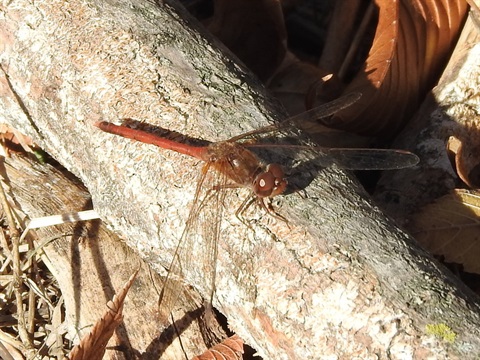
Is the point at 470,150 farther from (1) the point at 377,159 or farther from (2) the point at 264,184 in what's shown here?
(2) the point at 264,184

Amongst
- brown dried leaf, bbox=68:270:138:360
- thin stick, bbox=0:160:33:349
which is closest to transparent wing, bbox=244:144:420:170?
brown dried leaf, bbox=68:270:138:360

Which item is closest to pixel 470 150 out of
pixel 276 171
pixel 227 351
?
pixel 276 171

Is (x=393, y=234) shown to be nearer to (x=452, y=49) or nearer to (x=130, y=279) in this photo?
(x=130, y=279)

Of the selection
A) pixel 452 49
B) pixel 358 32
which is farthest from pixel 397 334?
pixel 358 32

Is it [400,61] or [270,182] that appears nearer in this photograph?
[270,182]

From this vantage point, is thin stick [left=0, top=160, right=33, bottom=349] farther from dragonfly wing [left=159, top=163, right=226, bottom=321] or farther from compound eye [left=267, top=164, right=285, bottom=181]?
compound eye [left=267, top=164, right=285, bottom=181]

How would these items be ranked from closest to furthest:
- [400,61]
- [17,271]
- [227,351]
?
[227,351] → [17,271] → [400,61]
